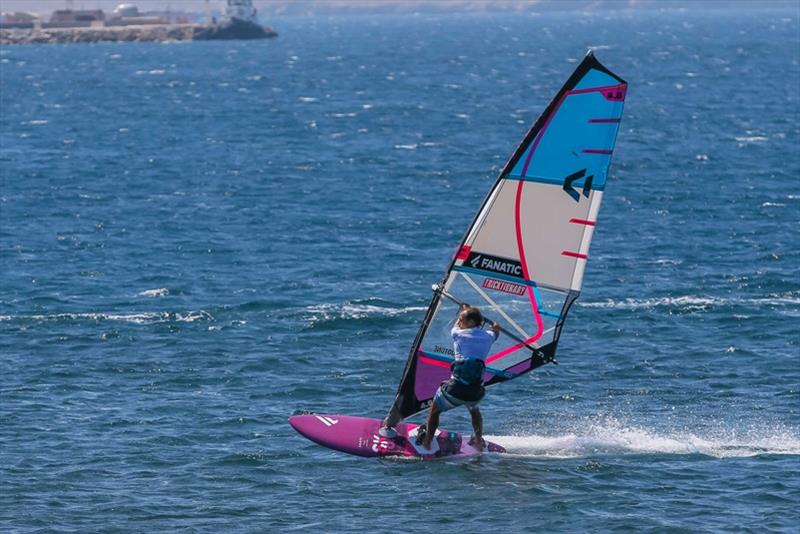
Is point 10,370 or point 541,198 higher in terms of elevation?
point 541,198

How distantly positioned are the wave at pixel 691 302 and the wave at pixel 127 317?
9.28 m

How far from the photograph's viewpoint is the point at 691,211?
1893 inches

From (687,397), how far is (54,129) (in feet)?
194

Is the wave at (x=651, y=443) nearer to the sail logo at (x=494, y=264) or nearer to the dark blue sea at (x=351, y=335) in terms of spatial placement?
the dark blue sea at (x=351, y=335)

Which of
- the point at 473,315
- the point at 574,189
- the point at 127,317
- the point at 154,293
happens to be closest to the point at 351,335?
the point at 127,317

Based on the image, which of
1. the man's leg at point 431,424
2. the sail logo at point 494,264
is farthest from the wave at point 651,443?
the sail logo at point 494,264

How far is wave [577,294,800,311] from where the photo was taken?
3403cm

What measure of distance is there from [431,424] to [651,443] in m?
3.99

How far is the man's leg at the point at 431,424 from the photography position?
21750mm

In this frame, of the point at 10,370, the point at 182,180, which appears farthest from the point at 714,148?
the point at 10,370

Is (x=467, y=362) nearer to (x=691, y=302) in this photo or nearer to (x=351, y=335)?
(x=351, y=335)

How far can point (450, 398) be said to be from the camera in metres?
21.5

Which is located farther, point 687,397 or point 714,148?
point 714,148

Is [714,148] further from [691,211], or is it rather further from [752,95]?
[752,95]
